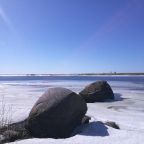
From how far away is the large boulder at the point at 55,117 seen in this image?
780 cm

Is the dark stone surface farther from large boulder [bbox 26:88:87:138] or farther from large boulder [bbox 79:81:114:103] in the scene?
large boulder [bbox 79:81:114:103]

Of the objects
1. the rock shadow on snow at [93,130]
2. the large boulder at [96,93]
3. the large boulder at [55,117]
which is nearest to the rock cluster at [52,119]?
the large boulder at [55,117]

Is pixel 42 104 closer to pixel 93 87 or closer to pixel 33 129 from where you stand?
pixel 33 129

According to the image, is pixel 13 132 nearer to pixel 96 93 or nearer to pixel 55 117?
pixel 55 117

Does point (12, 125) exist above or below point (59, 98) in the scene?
below

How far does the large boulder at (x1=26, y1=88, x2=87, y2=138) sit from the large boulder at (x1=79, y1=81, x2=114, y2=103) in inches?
372

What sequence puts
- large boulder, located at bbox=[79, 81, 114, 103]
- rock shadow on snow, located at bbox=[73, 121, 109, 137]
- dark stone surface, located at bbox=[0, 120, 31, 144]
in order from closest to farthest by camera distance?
dark stone surface, located at bbox=[0, 120, 31, 144] < rock shadow on snow, located at bbox=[73, 121, 109, 137] < large boulder, located at bbox=[79, 81, 114, 103]

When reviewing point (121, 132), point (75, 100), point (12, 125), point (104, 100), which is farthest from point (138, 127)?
Result: point (104, 100)

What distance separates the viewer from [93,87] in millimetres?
18859

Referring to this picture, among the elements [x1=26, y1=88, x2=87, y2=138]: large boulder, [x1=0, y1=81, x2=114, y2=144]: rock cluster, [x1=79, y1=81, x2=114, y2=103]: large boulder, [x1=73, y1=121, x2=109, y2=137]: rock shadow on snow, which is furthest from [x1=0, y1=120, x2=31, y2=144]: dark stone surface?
[x1=79, y1=81, x2=114, y2=103]: large boulder

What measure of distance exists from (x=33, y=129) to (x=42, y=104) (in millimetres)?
784

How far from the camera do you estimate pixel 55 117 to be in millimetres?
7891

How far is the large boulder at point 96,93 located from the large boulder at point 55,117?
31.0 feet

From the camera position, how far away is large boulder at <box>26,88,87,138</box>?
7.80m
